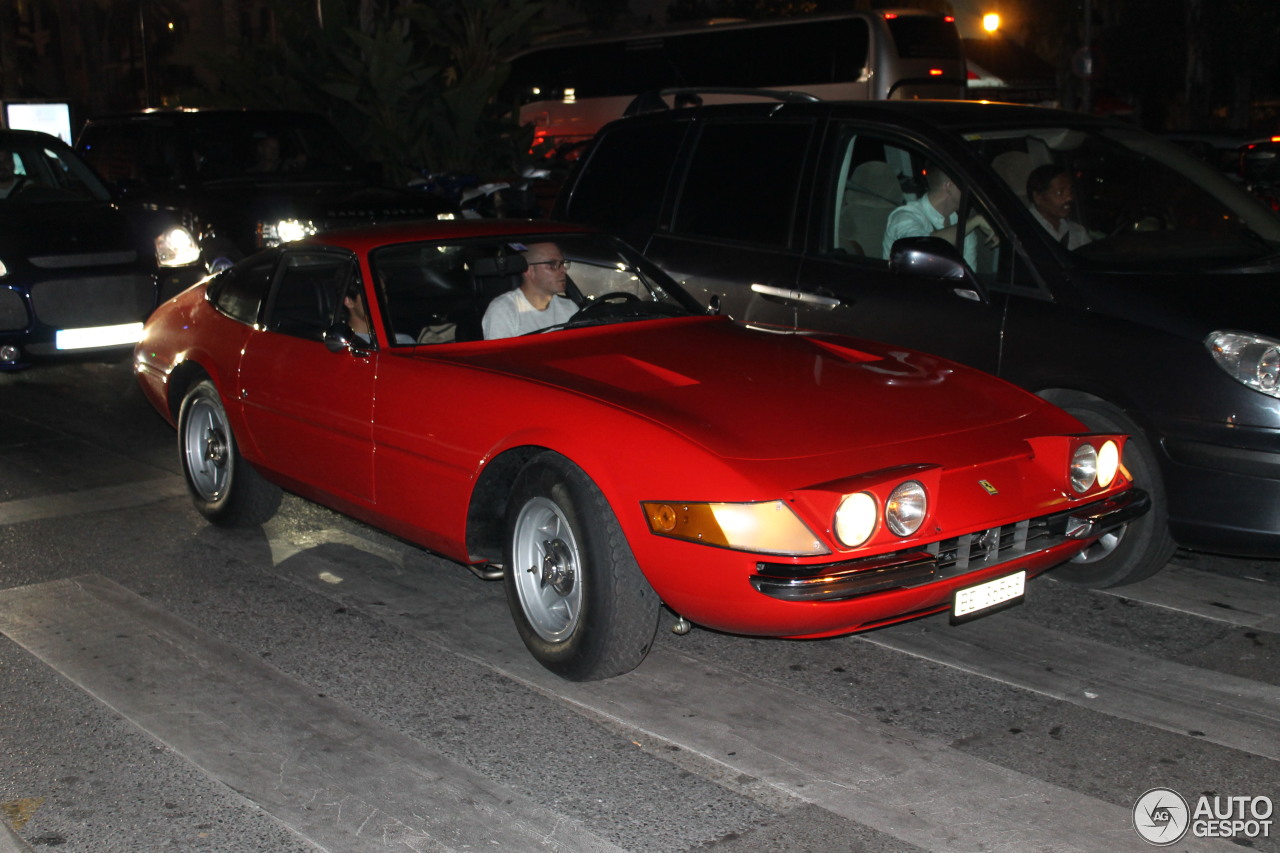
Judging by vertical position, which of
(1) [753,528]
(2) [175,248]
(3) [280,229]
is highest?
(3) [280,229]

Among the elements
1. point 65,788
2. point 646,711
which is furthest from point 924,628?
point 65,788

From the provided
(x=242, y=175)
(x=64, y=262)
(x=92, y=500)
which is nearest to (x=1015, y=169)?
(x=92, y=500)

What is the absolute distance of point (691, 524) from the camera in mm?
3873

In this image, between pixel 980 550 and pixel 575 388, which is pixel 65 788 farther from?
pixel 980 550

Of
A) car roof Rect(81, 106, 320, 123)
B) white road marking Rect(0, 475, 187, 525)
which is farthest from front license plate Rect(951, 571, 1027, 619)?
car roof Rect(81, 106, 320, 123)

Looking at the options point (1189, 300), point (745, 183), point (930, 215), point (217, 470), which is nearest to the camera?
point (1189, 300)

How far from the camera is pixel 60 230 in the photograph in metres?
9.40

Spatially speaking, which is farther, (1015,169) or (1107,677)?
(1015,169)

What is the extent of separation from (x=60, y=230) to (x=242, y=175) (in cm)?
236

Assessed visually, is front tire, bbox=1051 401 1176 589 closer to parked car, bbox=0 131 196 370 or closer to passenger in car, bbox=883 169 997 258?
passenger in car, bbox=883 169 997 258

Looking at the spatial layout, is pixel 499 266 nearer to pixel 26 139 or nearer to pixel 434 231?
pixel 434 231

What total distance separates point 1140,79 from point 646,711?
5238 cm

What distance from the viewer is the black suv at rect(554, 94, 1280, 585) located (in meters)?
4.89

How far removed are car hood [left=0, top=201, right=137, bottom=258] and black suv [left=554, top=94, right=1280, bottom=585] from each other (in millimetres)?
4032
